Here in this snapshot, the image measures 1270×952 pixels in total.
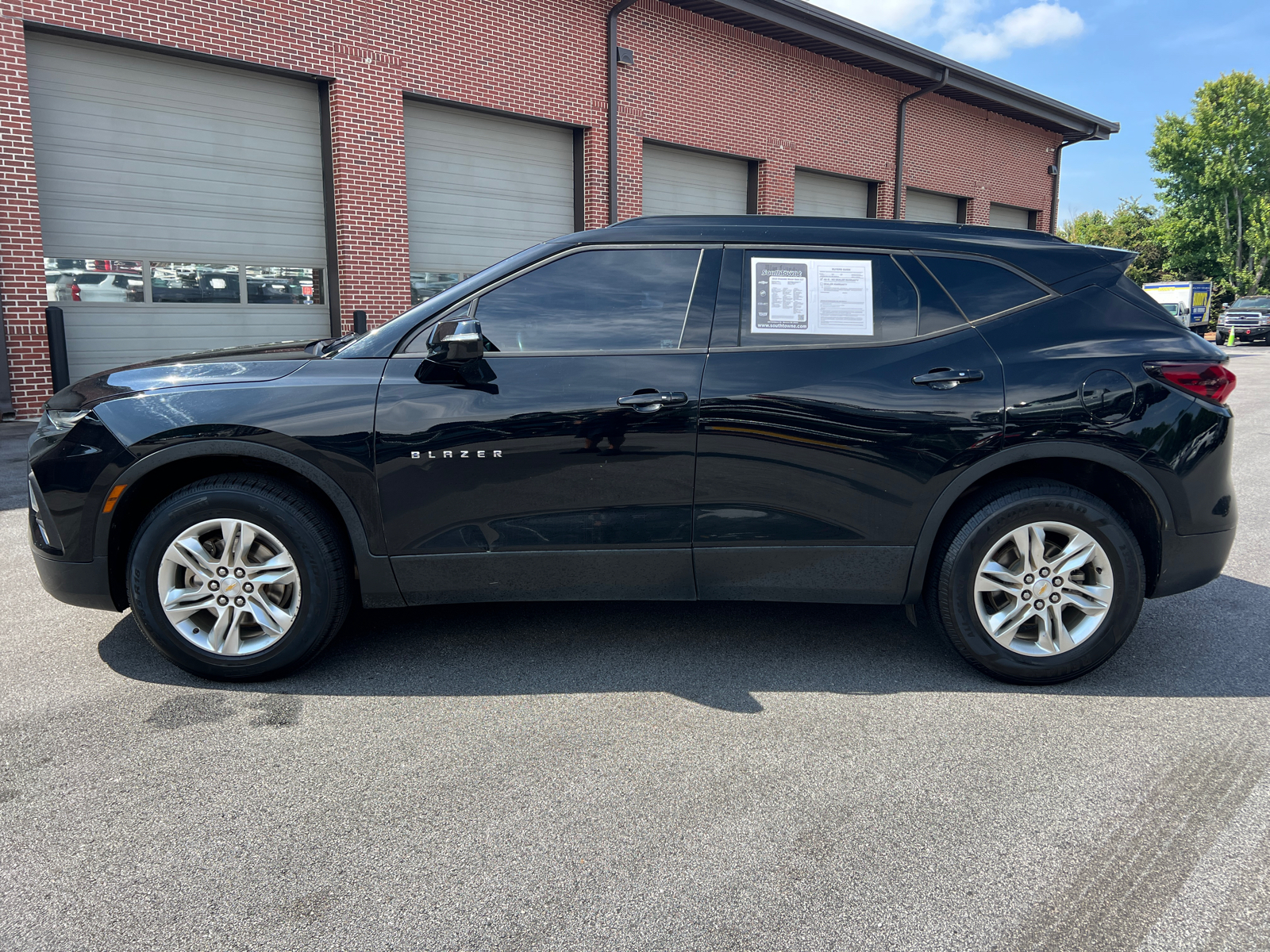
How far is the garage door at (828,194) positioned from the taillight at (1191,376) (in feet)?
52.7

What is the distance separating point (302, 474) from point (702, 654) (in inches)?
71.4

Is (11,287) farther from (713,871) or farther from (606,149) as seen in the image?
(713,871)

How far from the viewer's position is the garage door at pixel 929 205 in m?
22.0

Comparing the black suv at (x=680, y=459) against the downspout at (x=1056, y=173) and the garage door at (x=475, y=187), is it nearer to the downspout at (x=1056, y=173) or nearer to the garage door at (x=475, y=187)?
the garage door at (x=475, y=187)

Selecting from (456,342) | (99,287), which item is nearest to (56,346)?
(99,287)

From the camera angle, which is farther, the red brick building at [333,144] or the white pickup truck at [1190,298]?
the white pickup truck at [1190,298]

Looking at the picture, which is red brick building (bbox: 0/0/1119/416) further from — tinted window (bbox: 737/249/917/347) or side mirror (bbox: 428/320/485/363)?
tinted window (bbox: 737/249/917/347)

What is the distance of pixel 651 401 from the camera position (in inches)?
133

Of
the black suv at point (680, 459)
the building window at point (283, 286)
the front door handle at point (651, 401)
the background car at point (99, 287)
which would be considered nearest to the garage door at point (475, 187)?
the building window at point (283, 286)

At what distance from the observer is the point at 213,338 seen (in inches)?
479

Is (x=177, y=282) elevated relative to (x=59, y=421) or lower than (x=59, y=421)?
elevated

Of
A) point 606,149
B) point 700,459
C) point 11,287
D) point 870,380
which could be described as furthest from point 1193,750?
point 606,149

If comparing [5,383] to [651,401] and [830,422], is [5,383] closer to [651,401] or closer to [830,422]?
[651,401]

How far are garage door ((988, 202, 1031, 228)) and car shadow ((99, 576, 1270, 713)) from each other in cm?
2279
